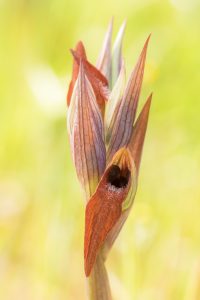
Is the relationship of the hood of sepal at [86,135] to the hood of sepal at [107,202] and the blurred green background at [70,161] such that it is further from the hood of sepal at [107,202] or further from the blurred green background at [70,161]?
the blurred green background at [70,161]

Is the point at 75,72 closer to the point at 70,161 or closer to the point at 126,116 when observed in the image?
the point at 126,116

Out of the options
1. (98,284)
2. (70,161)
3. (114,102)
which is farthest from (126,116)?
(70,161)

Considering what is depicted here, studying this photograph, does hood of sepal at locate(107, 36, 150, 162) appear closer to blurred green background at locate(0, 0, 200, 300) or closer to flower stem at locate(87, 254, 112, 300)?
flower stem at locate(87, 254, 112, 300)

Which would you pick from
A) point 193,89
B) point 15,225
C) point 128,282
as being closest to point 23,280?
point 15,225

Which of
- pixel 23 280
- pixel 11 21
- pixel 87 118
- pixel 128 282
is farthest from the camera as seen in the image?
pixel 11 21

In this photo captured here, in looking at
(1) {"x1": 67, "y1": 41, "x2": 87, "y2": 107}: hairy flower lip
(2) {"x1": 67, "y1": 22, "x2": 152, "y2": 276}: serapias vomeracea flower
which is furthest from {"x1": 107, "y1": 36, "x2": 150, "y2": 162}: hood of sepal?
(1) {"x1": 67, "y1": 41, "x2": 87, "y2": 107}: hairy flower lip

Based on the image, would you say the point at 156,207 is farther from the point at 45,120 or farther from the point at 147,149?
the point at 45,120
